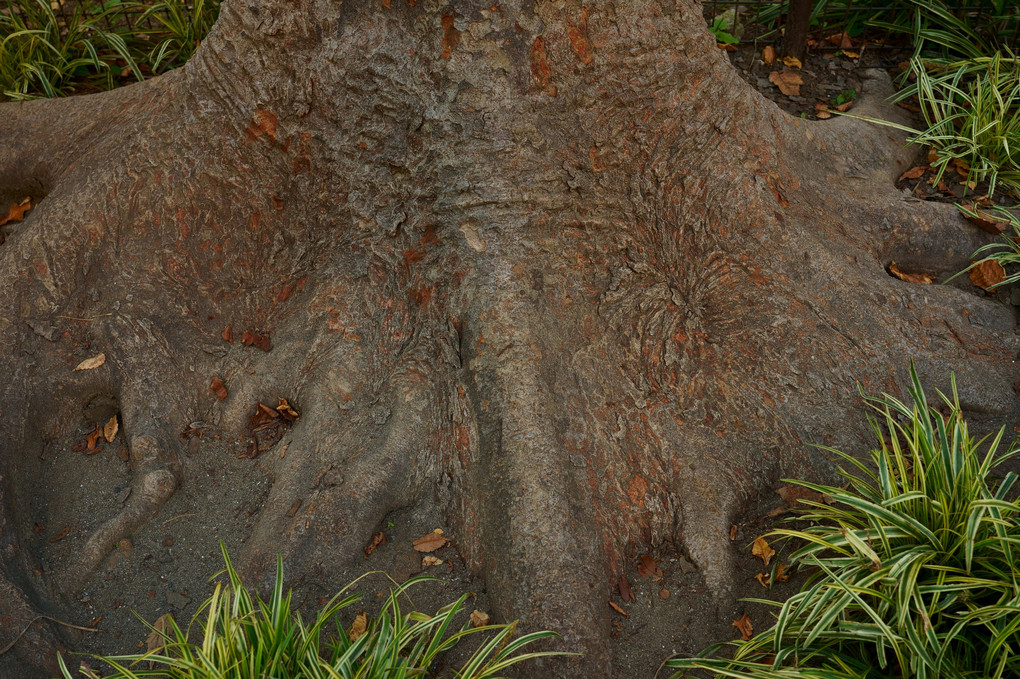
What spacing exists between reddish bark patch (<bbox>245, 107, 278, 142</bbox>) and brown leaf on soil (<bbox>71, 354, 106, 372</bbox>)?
1.04m

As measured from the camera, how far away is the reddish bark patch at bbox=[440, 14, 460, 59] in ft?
7.98

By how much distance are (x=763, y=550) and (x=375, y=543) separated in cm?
129

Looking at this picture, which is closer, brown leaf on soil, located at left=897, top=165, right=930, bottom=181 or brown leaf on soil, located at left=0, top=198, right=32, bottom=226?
brown leaf on soil, located at left=0, top=198, right=32, bottom=226

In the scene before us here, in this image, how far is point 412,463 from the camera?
2703mm

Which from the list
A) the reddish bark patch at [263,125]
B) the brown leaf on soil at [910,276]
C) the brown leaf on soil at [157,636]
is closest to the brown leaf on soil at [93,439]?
the brown leaf on soil at [157,636]

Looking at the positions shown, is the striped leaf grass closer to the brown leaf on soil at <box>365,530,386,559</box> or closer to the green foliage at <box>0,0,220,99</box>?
the brown leaf on soil at <box>365,530,386,559</box>

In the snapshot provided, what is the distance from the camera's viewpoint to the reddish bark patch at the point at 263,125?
9.12ft

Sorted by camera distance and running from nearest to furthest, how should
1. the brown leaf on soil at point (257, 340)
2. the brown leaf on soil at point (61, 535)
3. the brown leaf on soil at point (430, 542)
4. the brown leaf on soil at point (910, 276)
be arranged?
the brown leaf on soil at point (430, 542) → the brown leaf on soil at point (61, 535) → the brown leaf on soil at point (257, 340) → the brown leaf on soil at point (910, 276)

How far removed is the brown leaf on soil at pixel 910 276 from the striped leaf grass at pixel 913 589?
1113mm

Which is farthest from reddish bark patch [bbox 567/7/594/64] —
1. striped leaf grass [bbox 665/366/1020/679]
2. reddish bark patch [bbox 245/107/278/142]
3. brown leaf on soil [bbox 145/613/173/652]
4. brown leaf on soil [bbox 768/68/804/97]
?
brown leaf on soil [bbox 768/68/804/97]

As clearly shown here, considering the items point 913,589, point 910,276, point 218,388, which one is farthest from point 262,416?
point 910,276

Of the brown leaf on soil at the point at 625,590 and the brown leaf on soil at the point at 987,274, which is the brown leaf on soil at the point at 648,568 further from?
the brown leaf on soil at the point at 987,274

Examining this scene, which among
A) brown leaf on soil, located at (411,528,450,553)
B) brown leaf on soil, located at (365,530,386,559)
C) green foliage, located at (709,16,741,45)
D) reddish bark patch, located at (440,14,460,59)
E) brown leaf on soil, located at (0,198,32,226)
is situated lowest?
brown leaf on soil, located at (411,528,450,553)

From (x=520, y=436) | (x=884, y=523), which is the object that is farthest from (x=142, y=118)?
(x=884, y=523)
